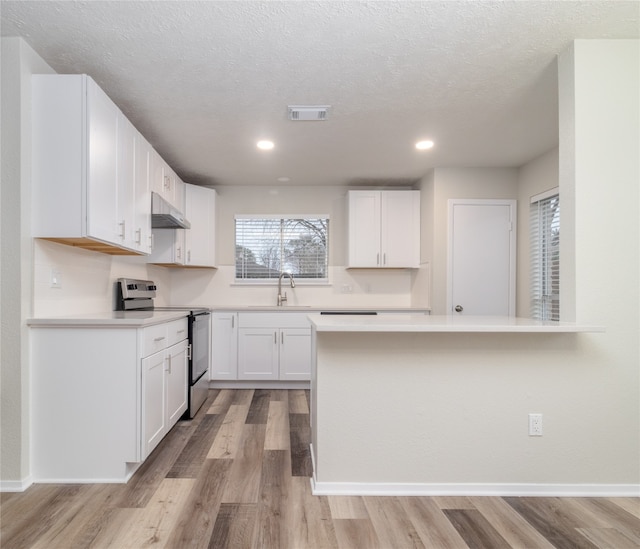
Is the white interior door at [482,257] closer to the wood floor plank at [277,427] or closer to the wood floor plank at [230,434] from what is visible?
the wood floor plank at [277,427]

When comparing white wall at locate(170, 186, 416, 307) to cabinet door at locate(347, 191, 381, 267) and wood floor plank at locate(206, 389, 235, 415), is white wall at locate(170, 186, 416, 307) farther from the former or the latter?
wood floor plank at locate(206, 389, 235, 415)

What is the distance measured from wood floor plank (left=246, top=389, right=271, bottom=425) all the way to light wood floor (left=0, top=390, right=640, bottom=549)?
83 cm

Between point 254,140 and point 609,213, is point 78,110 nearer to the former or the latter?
point 254,140

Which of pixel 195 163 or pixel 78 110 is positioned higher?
pixel 195 163

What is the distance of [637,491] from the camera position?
6.97 ft

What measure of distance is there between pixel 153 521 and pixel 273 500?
576mm

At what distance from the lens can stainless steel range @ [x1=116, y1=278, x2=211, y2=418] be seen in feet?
10.9

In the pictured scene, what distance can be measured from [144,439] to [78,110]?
6.21 ft

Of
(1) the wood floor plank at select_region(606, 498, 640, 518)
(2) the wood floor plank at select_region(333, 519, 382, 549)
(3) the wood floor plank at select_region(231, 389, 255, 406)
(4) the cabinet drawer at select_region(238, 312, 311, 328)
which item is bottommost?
(3) the wood floor plank at select_region(231, 389, 255, 406)

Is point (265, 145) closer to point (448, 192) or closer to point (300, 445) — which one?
point (448, 192)

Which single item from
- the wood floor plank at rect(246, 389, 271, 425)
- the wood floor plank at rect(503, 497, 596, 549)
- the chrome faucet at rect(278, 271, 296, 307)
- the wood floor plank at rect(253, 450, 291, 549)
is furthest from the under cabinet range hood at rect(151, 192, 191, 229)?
the wood floor plank at rect(503, 497, 596, 549)

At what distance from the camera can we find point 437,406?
84.6 inches

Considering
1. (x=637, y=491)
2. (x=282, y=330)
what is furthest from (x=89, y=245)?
(x=637, y=491)

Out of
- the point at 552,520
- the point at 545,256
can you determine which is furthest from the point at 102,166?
the point at 545,256
